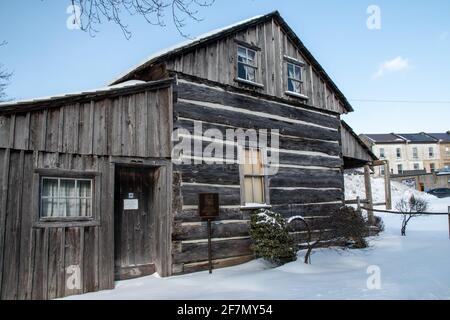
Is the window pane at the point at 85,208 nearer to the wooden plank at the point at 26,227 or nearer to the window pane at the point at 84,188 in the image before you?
the window pane at the point at 84,188

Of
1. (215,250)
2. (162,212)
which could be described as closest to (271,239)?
(215,250)

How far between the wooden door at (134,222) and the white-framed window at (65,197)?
2.58 ft

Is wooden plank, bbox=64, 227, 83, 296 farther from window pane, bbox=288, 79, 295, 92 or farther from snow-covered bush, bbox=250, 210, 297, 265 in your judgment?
window pane, bbox=288, 79, 295, 92

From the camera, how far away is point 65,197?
21.6ft

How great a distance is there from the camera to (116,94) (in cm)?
720

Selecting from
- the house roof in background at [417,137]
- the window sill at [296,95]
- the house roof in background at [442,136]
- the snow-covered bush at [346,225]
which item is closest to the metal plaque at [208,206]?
the snow-covered bush at [346,225]

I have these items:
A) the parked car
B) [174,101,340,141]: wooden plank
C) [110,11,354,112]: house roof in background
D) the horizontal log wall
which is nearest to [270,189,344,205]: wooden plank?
[174,101,340,141]: wooden plank

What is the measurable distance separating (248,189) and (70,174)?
458 cm

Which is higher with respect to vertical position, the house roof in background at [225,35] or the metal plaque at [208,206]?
the house roof in background at [225,35]

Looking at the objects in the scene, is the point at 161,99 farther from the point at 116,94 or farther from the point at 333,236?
the point at 333,236

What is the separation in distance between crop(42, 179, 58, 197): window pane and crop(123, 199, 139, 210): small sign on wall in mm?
1489

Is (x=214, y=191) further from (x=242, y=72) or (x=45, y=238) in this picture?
(x=45, y=238)

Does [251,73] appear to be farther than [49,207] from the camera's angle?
Yes

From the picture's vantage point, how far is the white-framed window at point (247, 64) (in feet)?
32.9
